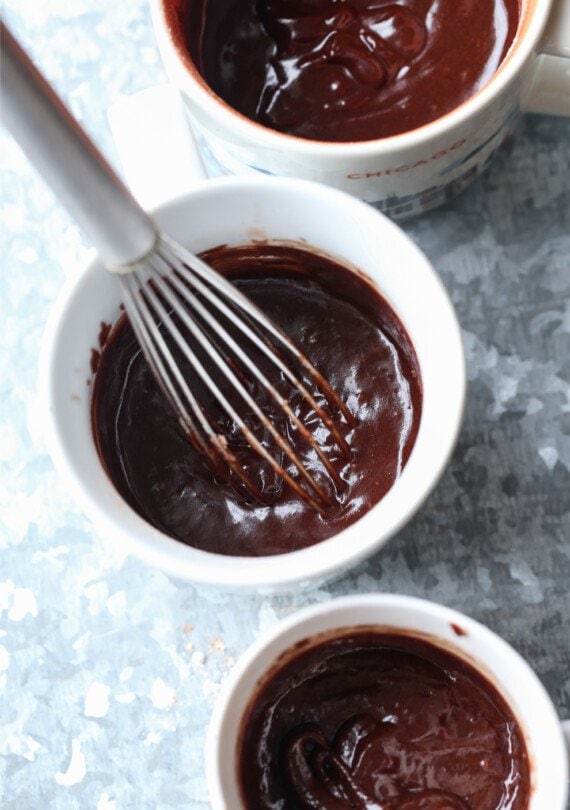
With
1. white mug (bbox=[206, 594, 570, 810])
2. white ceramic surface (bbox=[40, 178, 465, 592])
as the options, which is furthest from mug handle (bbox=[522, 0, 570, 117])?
white mug (bbox=[206, 594, 570, 810])

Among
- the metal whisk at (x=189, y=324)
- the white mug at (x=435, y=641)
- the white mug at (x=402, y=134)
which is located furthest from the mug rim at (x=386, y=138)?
the white mug at (x=435, y=641)

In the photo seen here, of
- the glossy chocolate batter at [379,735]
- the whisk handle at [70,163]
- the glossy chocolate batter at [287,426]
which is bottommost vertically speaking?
the glossy chocolate batter at [379,735]

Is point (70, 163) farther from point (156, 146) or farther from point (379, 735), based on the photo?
point (379, 735)

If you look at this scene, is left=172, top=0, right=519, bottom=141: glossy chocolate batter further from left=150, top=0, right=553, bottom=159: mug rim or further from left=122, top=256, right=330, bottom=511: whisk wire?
left=122, top=256, right=330, bottom=511: whisk wire

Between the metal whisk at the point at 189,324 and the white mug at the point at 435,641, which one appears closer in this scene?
the metal whisk at the point at 189,324

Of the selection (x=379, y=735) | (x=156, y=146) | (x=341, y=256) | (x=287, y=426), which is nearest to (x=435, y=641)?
(x=379, y=735)

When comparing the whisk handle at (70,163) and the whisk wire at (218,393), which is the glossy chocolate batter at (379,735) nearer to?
the whisk wire at (218,393)
